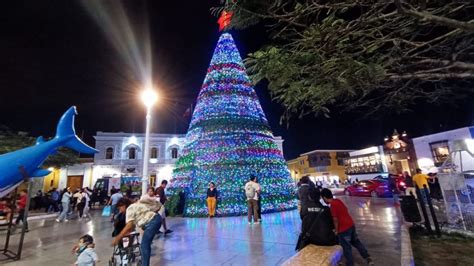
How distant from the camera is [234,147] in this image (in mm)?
11055

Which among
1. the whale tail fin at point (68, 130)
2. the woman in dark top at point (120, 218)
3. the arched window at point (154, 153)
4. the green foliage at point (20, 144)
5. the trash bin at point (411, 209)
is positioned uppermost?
the arched window at point (154, 153)

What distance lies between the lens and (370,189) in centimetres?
2003

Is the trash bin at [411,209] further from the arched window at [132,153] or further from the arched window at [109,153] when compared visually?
the arched window at [109,153]

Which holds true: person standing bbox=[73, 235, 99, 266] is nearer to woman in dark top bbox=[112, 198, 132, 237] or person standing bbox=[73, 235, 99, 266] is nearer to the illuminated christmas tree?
woman in dark top bbox=[112, 198, 132, 237]

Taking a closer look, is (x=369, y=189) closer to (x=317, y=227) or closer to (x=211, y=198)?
(x=211, y=198)

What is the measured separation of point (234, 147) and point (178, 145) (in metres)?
24.0

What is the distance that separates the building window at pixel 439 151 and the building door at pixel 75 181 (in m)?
41.7

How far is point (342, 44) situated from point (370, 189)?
2001 centimetres

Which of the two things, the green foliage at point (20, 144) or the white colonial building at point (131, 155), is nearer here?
the green foliage at point (20, 144)

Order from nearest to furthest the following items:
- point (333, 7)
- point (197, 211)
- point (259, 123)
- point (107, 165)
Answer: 1. point (333, 7)
2. point (197, 211)
3. point (259, 123)
4. point (107, 165)

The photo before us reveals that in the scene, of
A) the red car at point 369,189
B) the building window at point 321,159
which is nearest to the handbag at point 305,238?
the red car at point 369,189

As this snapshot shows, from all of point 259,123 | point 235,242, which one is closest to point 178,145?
point 259,123

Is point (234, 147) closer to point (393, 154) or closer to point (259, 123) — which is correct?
point (259, 123)

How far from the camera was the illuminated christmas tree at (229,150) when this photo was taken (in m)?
10.4
